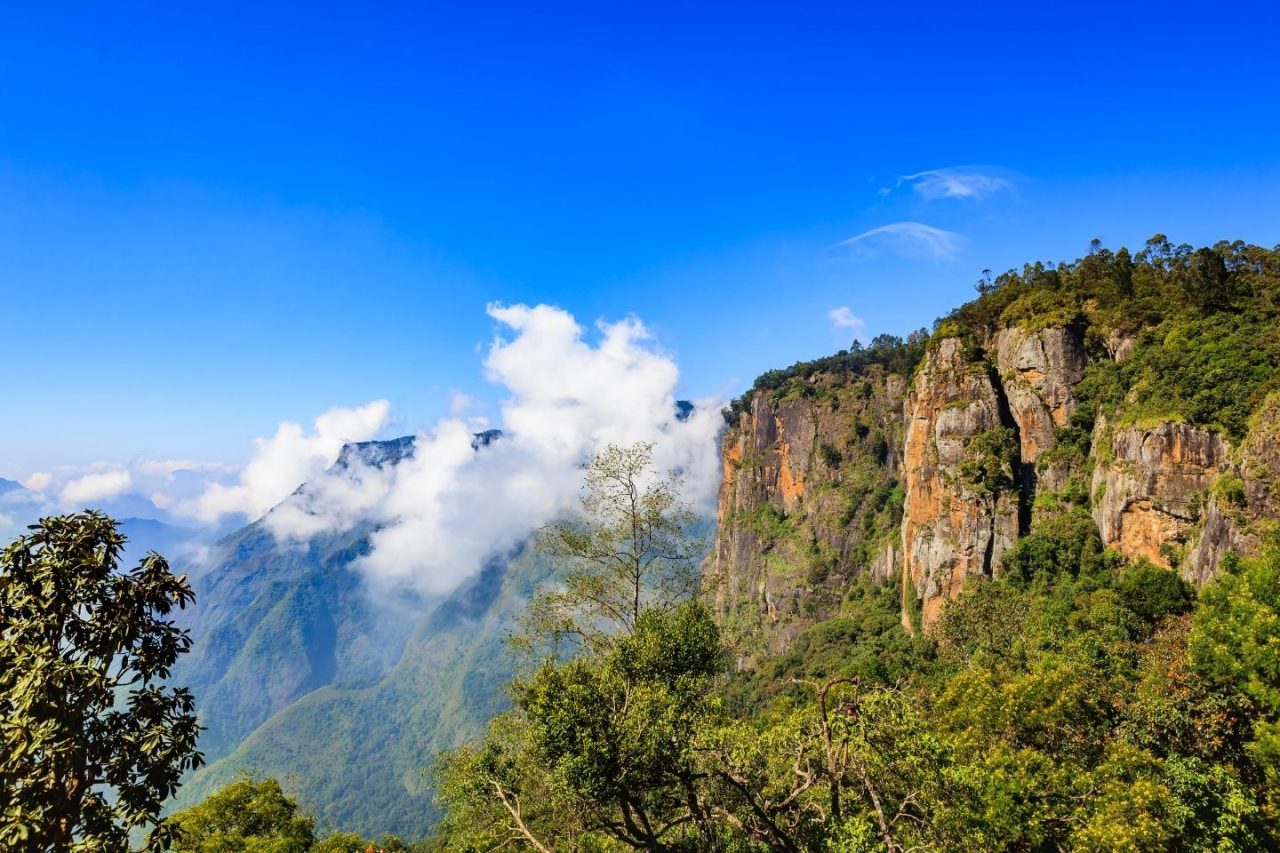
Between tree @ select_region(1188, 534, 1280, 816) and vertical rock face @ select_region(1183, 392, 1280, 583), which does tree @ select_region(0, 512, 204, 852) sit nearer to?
tree @ select_region(1188, 534, 1280, 816)

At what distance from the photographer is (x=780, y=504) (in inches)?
5394

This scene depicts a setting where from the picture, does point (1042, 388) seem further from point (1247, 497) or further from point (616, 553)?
point (616, 553)

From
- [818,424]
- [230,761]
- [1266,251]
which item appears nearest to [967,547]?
[1266,251]

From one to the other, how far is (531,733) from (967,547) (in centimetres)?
7237

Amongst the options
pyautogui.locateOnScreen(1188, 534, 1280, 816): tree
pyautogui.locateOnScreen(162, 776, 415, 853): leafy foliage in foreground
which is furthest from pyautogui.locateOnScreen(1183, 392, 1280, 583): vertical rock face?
pyautogui.locateOnScreen(162, 776, 415, 853): leafy foliage in foreground

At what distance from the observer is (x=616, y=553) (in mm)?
24500

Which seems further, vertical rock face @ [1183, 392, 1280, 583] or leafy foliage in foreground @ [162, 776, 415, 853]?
vertical rock face @ [1183, 392, 1280, 583]

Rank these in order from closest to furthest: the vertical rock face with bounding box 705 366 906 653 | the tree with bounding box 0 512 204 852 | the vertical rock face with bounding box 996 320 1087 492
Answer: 1. the tree with bounding box 0 512 204 852
2. the vertical rock face with bounding box 996 320 1087 492
3. the vertical rock face with bounding box 705 366 906 653

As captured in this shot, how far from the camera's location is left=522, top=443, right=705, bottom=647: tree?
23781mm

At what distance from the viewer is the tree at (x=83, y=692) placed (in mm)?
8297

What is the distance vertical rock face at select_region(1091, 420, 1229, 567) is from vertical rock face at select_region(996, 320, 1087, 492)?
11.8m

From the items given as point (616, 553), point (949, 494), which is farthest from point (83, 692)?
point (949, 494)

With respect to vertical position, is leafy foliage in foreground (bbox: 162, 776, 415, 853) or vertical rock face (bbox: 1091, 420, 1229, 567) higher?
vertical rock face (bbox: 1091, 420, 1229, 567)

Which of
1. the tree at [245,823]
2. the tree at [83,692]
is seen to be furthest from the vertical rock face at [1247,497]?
the tree at [245,823]
